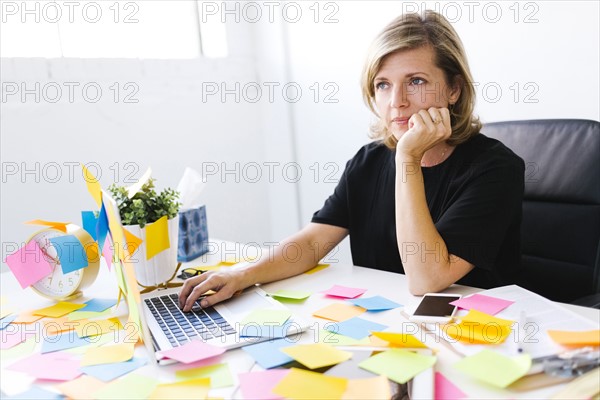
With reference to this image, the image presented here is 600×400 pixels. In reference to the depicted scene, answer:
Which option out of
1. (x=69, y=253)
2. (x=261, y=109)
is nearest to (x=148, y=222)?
(x=69, y=253)

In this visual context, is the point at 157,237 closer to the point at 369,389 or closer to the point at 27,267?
the point at 27,267

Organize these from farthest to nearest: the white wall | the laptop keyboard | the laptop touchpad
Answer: the white wall, the laptop touchpad, the laptop keyboard

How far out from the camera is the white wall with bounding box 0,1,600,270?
1.82 metres

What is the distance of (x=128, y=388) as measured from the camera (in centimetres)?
77

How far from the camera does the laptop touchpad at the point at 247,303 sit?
1.06 metres

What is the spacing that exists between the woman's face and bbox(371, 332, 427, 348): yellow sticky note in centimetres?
65

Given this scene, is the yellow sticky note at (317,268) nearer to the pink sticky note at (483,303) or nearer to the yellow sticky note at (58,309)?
the pink sticky note at (483,303)

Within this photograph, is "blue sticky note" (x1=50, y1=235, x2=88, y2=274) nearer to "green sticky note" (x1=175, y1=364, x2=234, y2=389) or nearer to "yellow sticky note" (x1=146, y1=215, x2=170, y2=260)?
"yellow sticky note" (x1=146, y1=215, x2=170, y2=260)

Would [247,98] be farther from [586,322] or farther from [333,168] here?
[586,322]

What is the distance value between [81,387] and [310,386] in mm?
338

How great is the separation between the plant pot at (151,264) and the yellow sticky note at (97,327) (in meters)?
0.18

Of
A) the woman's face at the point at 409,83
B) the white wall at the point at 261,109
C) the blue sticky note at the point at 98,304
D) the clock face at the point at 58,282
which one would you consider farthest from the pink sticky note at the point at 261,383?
the white wall at the point at 261,109

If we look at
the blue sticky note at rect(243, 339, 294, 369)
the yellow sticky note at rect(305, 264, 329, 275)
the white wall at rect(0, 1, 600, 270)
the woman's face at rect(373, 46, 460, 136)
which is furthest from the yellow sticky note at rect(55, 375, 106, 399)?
the white wall at rect(0, 1, 600, 270)

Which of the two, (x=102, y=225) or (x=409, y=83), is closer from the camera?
(x=102, y=225)
